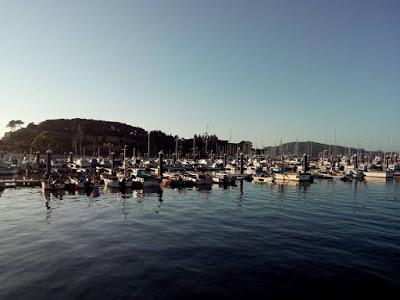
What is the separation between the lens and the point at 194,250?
29422 millimetres

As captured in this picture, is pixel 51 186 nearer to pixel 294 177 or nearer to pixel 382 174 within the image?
pixel 294 177

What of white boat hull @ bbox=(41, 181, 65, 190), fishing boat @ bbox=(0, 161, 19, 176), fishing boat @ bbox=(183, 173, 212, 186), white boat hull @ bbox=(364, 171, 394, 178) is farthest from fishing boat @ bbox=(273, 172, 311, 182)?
fishing boat @ bbox=(0, 161, 19, 176)

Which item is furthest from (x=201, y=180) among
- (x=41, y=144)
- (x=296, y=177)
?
(x=41, y=144)

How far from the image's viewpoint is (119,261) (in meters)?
26.2

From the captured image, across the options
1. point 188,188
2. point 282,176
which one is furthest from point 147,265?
point 282,176

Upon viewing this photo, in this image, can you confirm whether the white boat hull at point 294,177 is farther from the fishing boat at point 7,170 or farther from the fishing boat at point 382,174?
the fishing boat at point 7,170

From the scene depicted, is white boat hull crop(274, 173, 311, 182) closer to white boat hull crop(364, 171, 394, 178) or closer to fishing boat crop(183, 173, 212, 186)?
fishing boat crop(183, 173, 212, 186)

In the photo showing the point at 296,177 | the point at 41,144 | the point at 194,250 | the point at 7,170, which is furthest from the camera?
the point at 41,144

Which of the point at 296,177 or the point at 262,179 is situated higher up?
the point at 296,177

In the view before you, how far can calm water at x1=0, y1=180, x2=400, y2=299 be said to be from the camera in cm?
2166

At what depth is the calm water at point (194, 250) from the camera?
853 inches

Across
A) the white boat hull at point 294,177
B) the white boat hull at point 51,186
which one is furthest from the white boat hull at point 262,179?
the white boat hull at point 51,186

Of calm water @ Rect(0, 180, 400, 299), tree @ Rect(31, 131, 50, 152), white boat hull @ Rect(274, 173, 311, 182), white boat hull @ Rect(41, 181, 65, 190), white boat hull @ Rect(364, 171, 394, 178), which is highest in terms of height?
tree @ Rect(31, 131, 50, 152)

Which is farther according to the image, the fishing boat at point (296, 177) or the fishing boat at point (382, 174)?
the fishing boat at point (382, 174)
